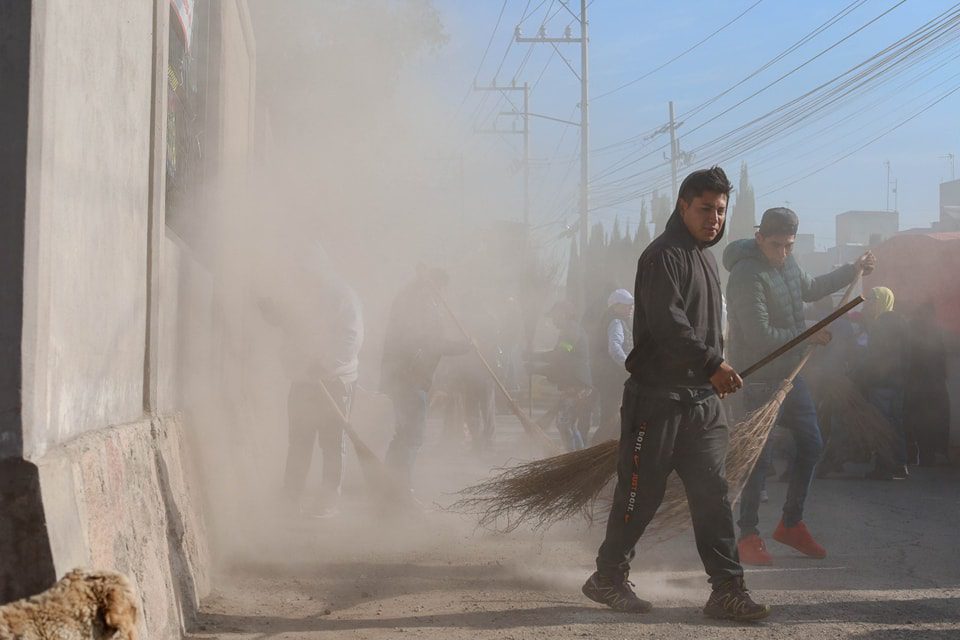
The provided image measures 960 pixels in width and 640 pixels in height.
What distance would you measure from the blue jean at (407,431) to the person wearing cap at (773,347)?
9.46 ft

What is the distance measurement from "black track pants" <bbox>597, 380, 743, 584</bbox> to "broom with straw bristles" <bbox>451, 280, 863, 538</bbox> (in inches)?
18.6

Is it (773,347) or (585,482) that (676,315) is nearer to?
(585,482)

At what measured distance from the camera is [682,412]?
191 inches

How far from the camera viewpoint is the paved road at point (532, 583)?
4.64 m

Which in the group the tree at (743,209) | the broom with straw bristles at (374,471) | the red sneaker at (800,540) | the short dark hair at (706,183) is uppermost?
the tree at (743,209)

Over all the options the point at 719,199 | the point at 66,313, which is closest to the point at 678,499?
the point at 719,199

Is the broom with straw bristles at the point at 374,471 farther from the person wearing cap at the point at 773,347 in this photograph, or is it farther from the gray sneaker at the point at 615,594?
the gray sneaker at the point at 615,594

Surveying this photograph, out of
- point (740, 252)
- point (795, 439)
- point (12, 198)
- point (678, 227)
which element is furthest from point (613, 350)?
point (12, 198)

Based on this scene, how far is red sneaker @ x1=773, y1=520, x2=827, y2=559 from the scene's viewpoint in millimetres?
6332

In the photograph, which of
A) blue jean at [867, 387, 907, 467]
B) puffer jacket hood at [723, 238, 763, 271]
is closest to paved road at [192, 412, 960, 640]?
puffer jacket hood at [723, 238, 763, 271]

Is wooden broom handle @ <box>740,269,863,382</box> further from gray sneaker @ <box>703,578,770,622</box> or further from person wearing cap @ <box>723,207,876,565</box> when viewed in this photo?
gray sneaker @ <box>703,578,770,622</box>

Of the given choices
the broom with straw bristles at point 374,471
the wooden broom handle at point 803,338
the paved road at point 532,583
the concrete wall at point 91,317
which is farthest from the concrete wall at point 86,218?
the broom with straw bristles at point 374,471

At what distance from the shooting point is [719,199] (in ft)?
16.3

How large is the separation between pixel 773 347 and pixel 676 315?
165 cm
